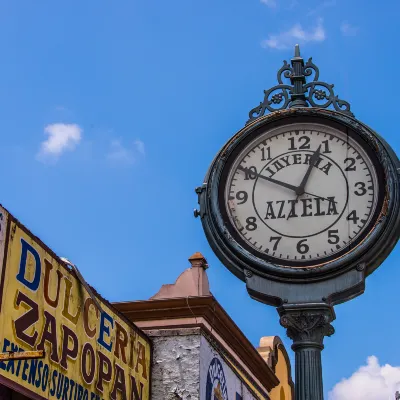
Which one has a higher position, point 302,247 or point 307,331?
point 302,247

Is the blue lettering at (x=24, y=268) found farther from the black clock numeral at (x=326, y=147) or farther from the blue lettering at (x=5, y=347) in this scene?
the black clock numeral at (x=326, y=147)

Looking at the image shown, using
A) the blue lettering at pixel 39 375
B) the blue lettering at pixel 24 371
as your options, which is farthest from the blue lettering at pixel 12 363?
the blue lettering at pixel 39 375

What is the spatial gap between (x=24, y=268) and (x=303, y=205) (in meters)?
3.36

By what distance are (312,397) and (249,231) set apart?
3.82ft

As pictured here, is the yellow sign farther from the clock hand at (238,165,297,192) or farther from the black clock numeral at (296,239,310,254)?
the black clock numeral at (296,239,310,254)

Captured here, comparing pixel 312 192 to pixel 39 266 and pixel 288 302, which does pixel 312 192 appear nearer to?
pixel 288 302

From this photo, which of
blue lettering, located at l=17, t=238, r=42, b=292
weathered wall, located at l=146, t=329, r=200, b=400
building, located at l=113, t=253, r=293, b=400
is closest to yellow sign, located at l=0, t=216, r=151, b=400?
blue lettering, located at l=17, t=238, r=42, b=292

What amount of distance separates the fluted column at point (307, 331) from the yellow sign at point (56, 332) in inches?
123

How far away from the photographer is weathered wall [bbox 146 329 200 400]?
425 inches

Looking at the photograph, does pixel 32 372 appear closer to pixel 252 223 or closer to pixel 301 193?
pixel 252 223

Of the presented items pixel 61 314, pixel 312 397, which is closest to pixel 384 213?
pixel 312 397

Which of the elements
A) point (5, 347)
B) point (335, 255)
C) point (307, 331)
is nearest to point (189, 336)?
point (5, 347)

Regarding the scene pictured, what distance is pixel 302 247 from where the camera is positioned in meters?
4.90

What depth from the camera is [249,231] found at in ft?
16.6
